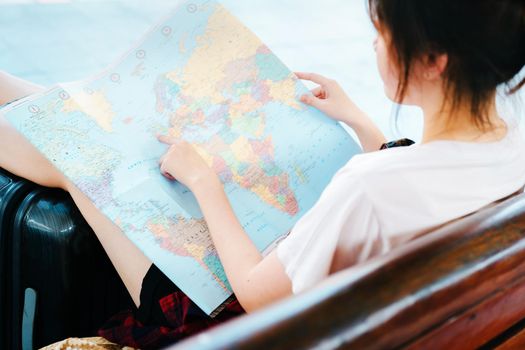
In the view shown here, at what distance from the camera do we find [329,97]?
1.20 m

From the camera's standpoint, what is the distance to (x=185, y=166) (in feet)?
3.06

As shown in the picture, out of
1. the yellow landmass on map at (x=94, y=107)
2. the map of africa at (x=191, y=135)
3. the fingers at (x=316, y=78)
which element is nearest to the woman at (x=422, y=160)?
the map of africa at (x=191, y=135)

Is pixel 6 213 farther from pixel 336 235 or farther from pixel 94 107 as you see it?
pixel 336 235

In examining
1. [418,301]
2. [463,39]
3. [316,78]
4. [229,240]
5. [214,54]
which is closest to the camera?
[418,301]

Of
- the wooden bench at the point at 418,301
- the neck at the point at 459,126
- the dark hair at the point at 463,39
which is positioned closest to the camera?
the wooden bench at the point at 418,301

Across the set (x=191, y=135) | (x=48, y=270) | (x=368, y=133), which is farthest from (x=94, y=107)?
(x=368, y=133)

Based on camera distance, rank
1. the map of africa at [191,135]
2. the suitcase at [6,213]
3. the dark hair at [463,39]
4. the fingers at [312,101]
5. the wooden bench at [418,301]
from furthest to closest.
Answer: the fingers at [312,101], the suitcase at [6,213], the map of africa at [191,135], the dark hair at [463,39], the wooden bench at [418,301]

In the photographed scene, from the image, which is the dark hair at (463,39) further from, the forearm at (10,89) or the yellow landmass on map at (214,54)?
the forearm at (10,89)

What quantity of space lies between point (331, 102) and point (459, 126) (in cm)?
45

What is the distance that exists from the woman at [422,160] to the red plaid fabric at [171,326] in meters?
0.10

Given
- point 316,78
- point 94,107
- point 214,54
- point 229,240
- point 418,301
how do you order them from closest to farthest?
point 418,301 < point 229,240 < point 94,107 < point 214,54 < point 316,78

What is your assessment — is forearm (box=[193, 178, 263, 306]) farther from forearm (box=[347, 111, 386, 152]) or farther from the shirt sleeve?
forearm (box=[347, 111, 386, 152])

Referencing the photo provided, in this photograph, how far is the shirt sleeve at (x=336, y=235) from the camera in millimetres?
681

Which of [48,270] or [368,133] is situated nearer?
[48,270]
